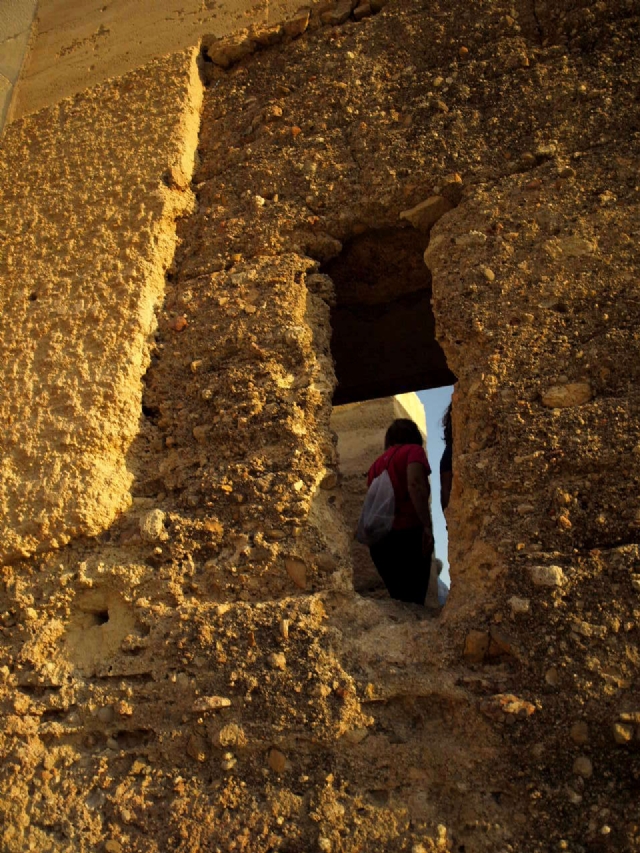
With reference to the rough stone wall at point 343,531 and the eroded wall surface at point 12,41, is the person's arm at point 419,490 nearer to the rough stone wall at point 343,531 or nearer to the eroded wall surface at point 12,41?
the rough stone wall at point 343,531

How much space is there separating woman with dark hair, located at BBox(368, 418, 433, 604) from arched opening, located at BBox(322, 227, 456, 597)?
0.11m

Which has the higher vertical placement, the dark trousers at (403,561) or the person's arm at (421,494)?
the person's arm at (421,494)

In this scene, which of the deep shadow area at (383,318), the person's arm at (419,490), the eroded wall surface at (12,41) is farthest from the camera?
the eroded wall surface at (12,41)

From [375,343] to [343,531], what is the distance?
4.86ft

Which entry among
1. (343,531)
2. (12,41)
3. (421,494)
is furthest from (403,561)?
(12,41)

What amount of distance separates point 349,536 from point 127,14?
8.94ft

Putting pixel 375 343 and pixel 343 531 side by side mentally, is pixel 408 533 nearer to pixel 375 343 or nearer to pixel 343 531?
pixel 343 531

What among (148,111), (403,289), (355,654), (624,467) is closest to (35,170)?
(148,111)

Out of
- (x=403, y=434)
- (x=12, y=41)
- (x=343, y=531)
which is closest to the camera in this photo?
(x=343, y=531)

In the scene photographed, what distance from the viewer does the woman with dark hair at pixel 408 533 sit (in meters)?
2.59

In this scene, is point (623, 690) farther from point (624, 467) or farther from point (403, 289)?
point (403, 289)

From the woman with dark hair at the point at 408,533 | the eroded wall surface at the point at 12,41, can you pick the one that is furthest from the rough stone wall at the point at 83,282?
the woman with dark hair at the point at 408,533

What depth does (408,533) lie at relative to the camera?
2.60 metres

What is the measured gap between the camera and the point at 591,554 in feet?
5.90
